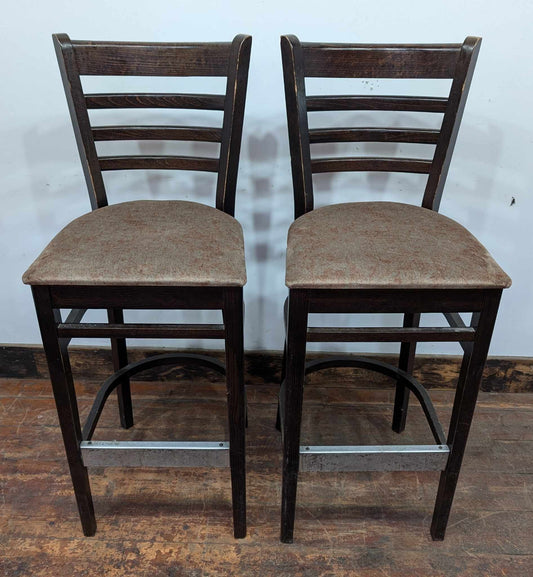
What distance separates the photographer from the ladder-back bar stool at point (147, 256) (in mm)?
1170

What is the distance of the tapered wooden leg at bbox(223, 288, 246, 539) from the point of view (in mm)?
1195

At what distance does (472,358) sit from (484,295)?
16 centimetres

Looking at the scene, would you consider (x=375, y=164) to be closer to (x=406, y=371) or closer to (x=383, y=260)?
(x=383, y=260)

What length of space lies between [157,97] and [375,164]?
57 cm

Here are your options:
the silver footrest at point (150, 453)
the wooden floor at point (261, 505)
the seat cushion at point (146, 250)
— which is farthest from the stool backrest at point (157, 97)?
the wooden floor at point (261, 505)

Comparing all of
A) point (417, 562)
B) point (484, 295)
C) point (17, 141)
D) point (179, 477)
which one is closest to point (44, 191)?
point (17, 141)

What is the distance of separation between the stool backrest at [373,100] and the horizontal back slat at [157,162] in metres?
0.23

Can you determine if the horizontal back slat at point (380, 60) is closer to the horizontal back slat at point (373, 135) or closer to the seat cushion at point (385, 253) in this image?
the horizontal back slat at point (373, 135)

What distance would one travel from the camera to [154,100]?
1.39m

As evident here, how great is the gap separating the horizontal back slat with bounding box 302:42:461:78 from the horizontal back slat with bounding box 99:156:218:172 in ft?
1.09

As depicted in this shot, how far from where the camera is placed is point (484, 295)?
118 centimetres

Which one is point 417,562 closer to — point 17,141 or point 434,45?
point 434,45

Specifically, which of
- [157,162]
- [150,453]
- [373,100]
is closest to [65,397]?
[150,453]

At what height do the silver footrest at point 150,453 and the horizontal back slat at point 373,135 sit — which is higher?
the horizontal back slat at point 373,135
